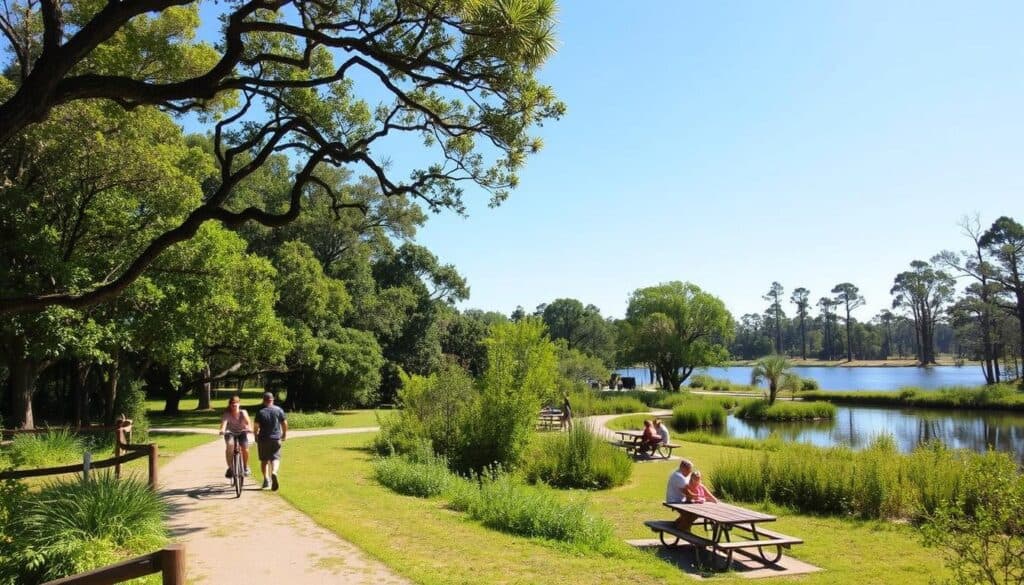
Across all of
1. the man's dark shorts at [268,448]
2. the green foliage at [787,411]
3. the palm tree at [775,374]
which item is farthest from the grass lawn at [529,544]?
the palm tree at [775,374]

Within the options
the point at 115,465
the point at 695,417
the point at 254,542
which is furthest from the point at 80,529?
the point at 695,417

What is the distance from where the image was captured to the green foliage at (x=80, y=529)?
19.5ft

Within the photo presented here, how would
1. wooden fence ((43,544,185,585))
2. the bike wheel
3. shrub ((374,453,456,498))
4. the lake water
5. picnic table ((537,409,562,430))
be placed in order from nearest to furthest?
1. wooden fence ((43,544,185,585))
2. the bike wheel
3. shrub ((374,453,456,498))
4. picnic table ((537,409,562,430))
5. the lake water

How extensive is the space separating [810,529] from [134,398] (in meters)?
18.8

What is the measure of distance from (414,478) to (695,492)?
17.1 ft

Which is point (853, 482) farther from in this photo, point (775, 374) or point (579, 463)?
point (775, 374)

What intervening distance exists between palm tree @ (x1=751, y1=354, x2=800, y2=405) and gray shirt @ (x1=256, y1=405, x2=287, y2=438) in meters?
33.7

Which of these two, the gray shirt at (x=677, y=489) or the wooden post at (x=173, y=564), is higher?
the wooden post at (x=173, y=564)

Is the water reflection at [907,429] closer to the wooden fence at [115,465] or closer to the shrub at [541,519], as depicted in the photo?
the shrub at [541,519]

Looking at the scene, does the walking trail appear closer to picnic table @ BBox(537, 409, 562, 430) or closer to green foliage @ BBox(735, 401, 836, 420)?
picnic table @ BBox(537, 409, 562, 430)

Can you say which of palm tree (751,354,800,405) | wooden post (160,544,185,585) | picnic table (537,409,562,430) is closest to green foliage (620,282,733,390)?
palm tree (751,354,800,405)

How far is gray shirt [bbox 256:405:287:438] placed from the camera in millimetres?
11375

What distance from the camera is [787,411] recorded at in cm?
3653

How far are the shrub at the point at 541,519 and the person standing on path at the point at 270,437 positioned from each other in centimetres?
381
